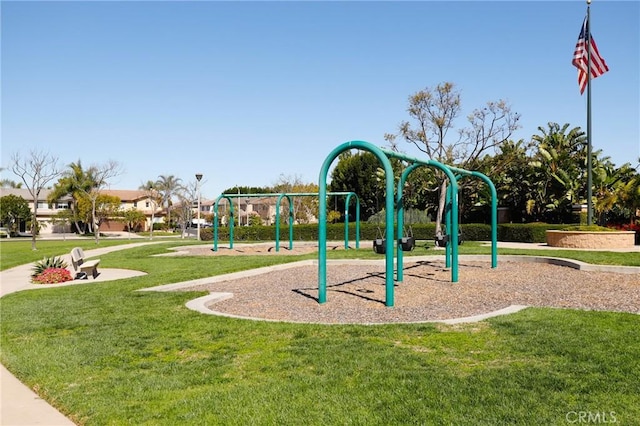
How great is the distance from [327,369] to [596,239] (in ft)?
64.4

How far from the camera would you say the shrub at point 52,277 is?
1455 cm

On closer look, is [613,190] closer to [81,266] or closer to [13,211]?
[81,266]

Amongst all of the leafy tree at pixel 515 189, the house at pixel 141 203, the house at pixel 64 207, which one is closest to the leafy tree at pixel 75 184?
the house at pixel 64 207

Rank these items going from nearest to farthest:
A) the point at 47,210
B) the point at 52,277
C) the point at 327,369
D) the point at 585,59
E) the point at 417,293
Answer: the point at 327,369 < the point at 417,293 < the point at 52,277 < the point at 585,59 < the point at 47,210

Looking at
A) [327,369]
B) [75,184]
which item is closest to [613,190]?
[327,369]

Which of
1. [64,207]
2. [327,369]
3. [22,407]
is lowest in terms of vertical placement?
[22,407]

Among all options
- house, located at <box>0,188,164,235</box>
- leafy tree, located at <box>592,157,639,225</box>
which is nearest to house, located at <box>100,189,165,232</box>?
house, located at <box>0,188,164,235</box>

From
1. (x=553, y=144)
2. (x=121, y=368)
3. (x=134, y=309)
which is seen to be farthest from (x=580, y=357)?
(x=553, y=144)

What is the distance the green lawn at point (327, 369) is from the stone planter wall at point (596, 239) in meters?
15.3

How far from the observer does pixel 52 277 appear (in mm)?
14617

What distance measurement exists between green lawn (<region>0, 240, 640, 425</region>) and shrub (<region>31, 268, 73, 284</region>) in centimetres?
603

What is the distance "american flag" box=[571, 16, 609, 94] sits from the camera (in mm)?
20812

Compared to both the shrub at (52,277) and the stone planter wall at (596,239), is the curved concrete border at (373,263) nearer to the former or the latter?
the shrub at (52,277)

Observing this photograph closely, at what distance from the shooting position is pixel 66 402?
481 cm
